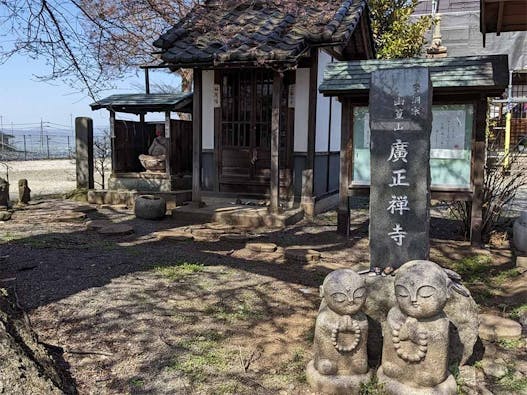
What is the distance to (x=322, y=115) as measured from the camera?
1112 cm

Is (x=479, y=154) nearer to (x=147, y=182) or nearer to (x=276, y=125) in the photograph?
(x=276, y=125)

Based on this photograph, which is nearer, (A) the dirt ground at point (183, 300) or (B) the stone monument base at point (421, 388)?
(B) the stone monument base at point (421, 388)

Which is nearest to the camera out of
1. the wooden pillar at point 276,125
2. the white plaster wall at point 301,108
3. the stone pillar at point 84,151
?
the wooden pillar at point 276,125

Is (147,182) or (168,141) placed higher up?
(168,141)

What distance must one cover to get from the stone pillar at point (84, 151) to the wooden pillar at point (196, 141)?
4.12 meters

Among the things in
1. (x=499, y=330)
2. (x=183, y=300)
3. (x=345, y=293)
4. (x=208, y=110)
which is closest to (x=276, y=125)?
(x=208, y=110)

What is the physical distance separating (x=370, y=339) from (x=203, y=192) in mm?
7810

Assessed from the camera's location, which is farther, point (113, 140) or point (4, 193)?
point (113, 140)

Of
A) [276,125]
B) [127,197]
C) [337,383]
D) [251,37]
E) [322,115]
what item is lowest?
[337,383]

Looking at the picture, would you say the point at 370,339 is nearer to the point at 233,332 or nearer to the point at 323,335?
the point at 323,335

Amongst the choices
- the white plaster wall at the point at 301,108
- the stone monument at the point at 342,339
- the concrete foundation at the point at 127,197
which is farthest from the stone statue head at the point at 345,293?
the concrete foundation at the point at 127,197

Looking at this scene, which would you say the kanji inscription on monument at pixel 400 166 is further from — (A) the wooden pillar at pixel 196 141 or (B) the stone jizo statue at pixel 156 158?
(B) the stone jizo statue at pixel 156 158

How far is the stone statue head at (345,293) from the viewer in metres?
3.22

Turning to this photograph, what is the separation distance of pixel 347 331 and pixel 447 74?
5.07 m
